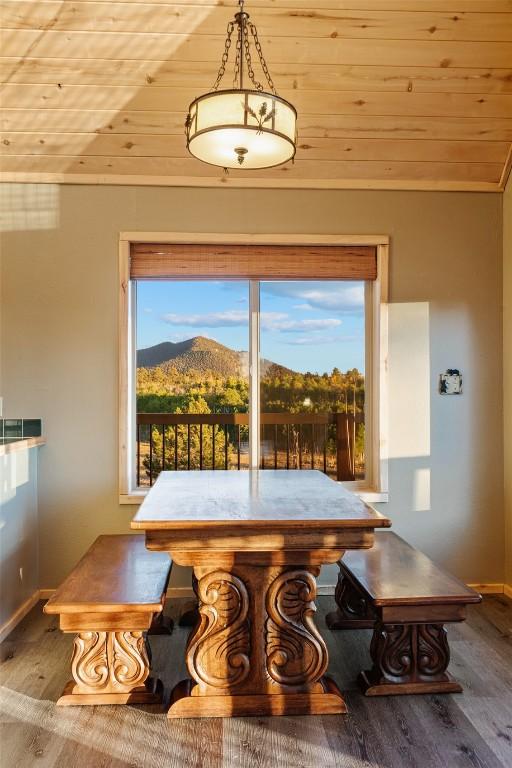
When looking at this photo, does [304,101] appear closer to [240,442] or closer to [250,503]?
[240,442]

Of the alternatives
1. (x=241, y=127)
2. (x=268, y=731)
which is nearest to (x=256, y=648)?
(x=268, y=731)

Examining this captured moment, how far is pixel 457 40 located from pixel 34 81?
2.25 m

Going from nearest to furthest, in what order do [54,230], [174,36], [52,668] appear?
[52,668] < [174,36] < [54,230]

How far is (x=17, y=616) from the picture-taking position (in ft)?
10.7

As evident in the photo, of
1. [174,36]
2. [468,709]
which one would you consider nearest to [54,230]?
[174,36]

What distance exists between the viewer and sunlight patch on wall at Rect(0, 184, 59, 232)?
12.0 feet

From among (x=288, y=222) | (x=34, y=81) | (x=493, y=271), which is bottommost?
(x=493, y=271)

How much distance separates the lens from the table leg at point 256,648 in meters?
2.37

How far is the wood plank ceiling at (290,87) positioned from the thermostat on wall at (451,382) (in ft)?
3.89

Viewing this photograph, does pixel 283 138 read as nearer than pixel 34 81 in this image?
Yes

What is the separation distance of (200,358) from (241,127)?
206 centimetres

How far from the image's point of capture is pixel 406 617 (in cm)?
247

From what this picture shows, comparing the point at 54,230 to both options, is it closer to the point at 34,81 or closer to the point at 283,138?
the point at 34,81

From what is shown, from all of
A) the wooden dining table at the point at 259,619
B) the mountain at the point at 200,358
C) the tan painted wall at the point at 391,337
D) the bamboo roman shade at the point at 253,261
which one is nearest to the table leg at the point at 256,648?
the wooden dining table at the point at 259,619
